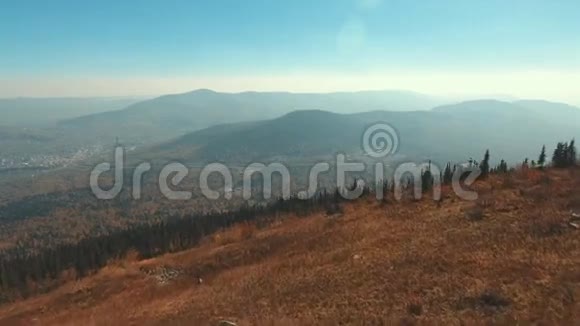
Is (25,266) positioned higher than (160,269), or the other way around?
(160,269)

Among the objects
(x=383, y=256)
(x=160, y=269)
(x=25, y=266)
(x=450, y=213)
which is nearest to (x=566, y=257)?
(x=383, y=256)

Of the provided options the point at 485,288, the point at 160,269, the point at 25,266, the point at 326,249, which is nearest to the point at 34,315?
the point at 160,269

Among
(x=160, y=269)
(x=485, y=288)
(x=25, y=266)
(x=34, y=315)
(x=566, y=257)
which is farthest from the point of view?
(x=25, y=266)

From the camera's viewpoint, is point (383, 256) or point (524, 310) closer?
point (524, 310)

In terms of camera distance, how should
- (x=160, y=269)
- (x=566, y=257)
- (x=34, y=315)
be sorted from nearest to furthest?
(x=566, y=257) < (x=34, y=315) < (x=160, y=269)

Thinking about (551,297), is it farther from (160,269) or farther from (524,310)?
(160,269)

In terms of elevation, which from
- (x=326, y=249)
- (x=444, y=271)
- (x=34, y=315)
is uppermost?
(x=444, y=271)
